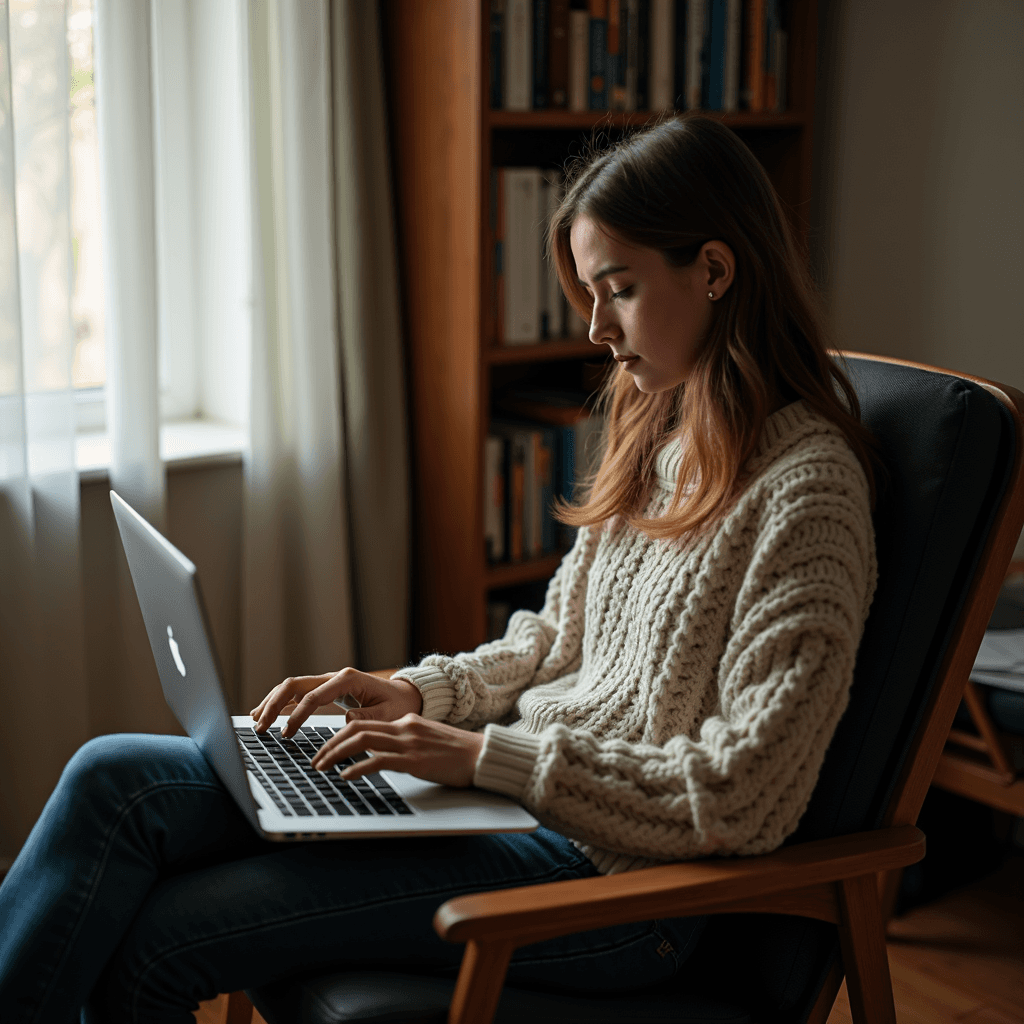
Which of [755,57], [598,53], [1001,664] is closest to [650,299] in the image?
[1001,664]

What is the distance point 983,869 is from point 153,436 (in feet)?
5.45

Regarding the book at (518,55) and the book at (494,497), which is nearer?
the book at (518,55)

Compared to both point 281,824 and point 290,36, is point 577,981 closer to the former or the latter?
point 281,824

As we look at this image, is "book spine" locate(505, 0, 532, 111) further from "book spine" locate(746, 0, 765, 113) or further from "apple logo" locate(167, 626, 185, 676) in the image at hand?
"apple logo" locate(167, 626, 185, 676)

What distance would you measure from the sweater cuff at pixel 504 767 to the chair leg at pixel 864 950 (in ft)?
0.99

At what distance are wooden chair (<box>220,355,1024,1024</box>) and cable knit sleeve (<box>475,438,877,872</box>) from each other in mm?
50

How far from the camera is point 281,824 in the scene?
3.21 ft

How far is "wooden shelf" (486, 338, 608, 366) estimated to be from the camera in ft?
6.84

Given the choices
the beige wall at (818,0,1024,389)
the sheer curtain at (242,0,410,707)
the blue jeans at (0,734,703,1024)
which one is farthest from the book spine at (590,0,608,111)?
the blue jeans at (0,734,703,1024)

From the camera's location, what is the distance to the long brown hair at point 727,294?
3.73ft

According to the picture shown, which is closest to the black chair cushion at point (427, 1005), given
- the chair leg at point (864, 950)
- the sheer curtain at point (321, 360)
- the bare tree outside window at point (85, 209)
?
the chair leg at point (864, 950)

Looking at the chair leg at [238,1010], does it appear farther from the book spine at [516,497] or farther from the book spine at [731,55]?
the book spine at [731,55]

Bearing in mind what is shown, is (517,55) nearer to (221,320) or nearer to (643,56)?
(643,56)

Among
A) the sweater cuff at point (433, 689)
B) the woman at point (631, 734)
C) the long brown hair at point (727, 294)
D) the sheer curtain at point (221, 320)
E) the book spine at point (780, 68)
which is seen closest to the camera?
the woman at point (631, 734)
